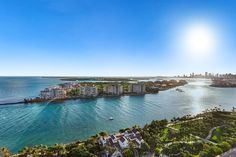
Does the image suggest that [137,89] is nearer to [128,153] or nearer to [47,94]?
[47,94]

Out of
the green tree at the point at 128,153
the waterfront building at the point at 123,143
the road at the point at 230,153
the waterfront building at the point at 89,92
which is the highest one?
the waterfront building at the point at 89,92

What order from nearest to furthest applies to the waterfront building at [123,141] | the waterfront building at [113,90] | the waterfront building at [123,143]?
the waterfront building at [123,143] < the waterfront building at [123,141] < the waterfront building at [113,90]

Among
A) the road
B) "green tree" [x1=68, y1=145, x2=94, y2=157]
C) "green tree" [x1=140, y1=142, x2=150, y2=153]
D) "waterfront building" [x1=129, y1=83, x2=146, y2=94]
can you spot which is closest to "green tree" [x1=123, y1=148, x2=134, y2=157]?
"green tree" [x1=140, y1=142, x2=150, y2=153]

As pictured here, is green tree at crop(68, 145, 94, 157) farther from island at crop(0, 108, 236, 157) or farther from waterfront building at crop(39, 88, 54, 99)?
waterfront building at crop(39, 88, 54, 99)

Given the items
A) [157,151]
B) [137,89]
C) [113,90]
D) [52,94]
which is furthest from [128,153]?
[137,89]

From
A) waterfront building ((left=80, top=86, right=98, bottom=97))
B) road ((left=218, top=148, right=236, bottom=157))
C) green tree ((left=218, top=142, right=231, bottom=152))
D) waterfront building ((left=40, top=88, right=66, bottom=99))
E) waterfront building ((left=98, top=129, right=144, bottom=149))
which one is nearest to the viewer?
road ((left=218, top=148, right=236, bottom=157))

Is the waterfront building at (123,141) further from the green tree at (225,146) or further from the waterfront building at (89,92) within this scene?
the waterfront building at (89,92)

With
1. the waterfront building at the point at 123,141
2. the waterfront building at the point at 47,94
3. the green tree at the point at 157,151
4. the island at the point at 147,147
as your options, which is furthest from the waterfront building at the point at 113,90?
the green tree at the point at 157,151

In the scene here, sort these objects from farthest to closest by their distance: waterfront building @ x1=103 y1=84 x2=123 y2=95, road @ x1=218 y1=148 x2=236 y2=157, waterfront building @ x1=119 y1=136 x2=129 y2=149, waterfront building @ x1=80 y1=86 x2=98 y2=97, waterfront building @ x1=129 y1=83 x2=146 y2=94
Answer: waterfront building @ x1=129 y1=83 x2=146 y2=94
waterfront building @ x1=103 y1=84 x2=123 y2=95
waterfront building @ x1=80 y1=86 x2=98 y2=97
waterfront building @ x1=119 y1=136 x2=129 y2=149
road @ x1=218 y1=148 x2=236 y2=157

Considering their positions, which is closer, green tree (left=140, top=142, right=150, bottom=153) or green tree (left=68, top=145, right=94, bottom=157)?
green tree (left=68, top=145, right=94, bottom=157)

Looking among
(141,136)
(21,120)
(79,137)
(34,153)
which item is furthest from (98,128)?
(21,120)

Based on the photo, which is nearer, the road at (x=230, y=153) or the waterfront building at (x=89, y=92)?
the road at (x=230, y=153)
